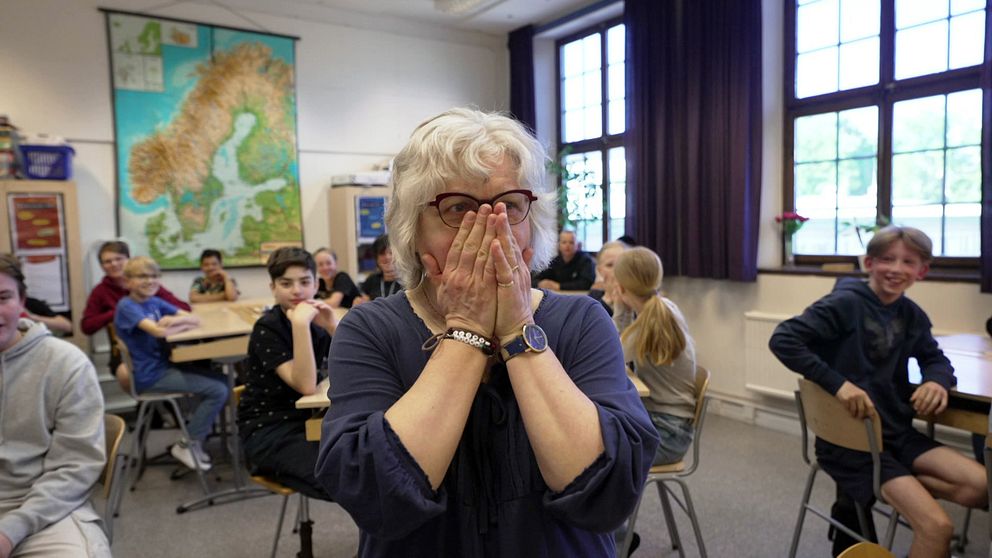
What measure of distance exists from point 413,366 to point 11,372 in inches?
59.9

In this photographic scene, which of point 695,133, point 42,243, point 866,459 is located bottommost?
point 866,459

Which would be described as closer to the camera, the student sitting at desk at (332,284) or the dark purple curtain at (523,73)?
the student sitting at desk at (332,284)

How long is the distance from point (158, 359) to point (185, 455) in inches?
23.0

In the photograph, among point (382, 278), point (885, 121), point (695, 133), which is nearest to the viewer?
point (885, 121)

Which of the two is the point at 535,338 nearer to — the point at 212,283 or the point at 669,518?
the point at 669,518

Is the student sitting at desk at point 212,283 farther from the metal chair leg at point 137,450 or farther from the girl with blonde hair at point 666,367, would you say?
the girl with blonde hair at point 666,367

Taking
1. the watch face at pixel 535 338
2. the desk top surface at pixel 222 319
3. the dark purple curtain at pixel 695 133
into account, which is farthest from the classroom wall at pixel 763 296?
the watch face at pixel 535 338

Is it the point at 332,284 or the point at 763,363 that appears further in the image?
the point at 332,284

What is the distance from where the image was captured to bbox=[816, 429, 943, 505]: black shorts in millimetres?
2207

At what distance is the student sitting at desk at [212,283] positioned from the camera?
215 inches

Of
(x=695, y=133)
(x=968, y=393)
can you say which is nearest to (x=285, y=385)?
(x=968, y=393)

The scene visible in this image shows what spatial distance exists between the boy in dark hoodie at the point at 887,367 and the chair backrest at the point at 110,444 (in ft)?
7.28

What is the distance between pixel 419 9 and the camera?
6316mm

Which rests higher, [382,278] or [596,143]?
[596,143]
